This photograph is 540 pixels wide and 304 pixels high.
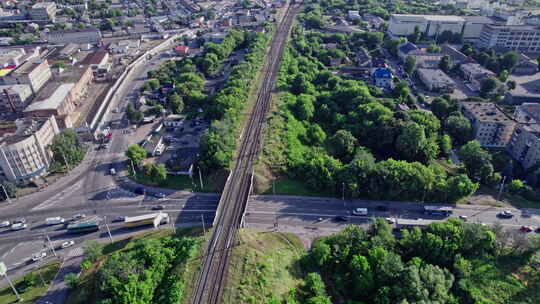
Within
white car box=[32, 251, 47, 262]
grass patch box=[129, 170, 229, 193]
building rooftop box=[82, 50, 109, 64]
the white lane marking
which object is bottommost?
white car box=[32, 251, 47, 262]

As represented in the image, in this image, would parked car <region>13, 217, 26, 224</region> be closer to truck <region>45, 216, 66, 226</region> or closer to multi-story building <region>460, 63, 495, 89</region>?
truck <region>45, 216, 66, 226</region>

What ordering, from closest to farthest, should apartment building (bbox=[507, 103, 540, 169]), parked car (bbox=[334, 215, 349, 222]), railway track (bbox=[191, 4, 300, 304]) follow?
railway track (bbox=[191, 4, 300, 304]), parked car (bbox=[334, 215, 349, 222]), apartment building (bbox=[507, 103, 540, 169])

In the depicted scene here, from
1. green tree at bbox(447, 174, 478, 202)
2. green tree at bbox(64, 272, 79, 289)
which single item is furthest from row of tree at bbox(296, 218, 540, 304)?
green tree at bbox(64, 272, 79, 289)

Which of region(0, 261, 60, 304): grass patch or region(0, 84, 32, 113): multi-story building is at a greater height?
region(0, 84, 32, 113): multi-story building

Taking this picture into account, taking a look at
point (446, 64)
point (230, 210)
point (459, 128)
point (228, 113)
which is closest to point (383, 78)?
point (446, 64)

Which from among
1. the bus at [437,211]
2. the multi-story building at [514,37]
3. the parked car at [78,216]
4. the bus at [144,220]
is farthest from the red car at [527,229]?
Result: the multi-story building at [514,37]

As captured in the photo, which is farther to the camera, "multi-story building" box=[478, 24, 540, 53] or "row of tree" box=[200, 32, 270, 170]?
"multi-story building" box=[478, 24, 540, 53]
